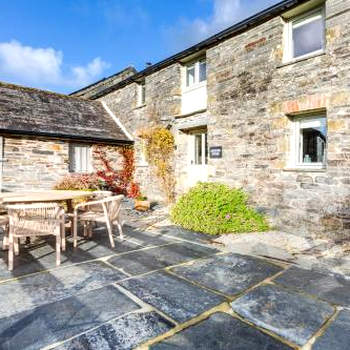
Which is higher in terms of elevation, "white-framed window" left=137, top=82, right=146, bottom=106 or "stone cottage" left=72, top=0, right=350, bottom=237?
"white-framed window" left=137, top=82, right=146, bottom=106

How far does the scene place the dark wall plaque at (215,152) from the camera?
834cm

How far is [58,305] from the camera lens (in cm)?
298

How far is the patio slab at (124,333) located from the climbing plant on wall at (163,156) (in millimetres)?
7713

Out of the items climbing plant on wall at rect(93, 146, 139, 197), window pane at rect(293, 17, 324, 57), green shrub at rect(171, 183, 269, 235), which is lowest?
green shrub at rect(171, 183, 269, 235)

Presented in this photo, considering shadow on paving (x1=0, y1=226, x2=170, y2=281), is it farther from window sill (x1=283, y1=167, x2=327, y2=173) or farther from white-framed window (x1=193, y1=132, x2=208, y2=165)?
white-framed window (x1=193, y1=132, x2=208, y2=165)

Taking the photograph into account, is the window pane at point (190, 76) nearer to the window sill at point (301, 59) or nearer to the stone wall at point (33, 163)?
the window sill at point (301, 59)

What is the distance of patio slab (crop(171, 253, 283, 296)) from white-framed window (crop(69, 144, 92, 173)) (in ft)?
28.4

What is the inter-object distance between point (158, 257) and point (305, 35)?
603 centimetres

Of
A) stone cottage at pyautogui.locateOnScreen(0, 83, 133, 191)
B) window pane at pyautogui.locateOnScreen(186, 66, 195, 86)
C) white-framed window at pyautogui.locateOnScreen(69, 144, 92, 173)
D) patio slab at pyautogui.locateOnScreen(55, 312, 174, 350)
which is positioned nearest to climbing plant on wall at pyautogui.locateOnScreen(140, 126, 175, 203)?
window pane at pyautogui.locateOnScreen(186, 66, 195, 86)

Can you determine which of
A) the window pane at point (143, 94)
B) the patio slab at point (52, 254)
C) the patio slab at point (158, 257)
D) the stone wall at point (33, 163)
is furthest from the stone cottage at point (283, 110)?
the stone wall at point (33, 163)

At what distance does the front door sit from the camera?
31.7 ft

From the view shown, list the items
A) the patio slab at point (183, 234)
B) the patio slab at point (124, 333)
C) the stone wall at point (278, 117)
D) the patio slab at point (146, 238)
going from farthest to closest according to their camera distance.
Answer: the patio slab at point (183, 234)
the stone wall at point (278, 117)
the patio slab at point (146, 238)
the patio slab at point (124, 333)

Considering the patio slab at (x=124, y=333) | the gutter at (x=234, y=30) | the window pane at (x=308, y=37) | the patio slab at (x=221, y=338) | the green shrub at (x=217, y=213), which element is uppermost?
the gutter at (x=234, y=30)

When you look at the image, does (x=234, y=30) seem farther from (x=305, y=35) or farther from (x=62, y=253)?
(x=62, y=253)
